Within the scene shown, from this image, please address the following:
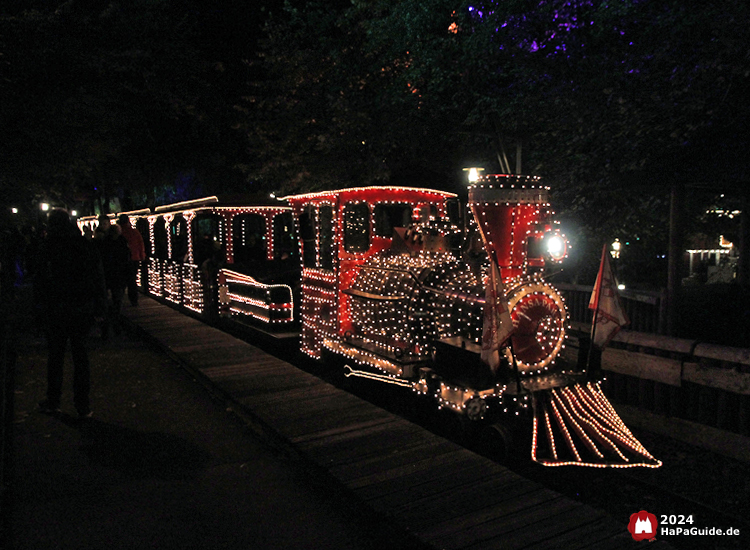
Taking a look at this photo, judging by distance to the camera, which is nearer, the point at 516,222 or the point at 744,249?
the point at 516,222

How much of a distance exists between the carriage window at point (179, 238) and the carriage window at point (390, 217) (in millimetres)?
7455

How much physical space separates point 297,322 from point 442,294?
430 centimetres

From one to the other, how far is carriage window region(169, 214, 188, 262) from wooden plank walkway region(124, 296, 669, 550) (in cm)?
798

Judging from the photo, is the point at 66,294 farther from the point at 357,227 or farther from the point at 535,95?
the point at 535,95

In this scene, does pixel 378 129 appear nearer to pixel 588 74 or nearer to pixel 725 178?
pixel 588 74

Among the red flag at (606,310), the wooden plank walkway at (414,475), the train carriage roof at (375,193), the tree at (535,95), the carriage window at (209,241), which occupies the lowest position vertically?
the wooden plank walkway at (414,475)

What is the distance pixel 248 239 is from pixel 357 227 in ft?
20.5

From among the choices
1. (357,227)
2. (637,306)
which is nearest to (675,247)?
(637,306)

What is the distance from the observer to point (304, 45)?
14.5 m

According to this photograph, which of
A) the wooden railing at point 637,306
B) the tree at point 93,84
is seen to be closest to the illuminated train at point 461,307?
the wooden railing at point 637,306

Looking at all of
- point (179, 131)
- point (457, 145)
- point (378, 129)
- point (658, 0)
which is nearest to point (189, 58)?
point (179, 131)

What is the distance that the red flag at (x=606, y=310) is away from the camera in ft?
16.2

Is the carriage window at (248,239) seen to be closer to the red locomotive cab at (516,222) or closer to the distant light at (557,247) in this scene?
the red locomotive cab at (516,222)

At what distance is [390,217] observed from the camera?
6.97 m
